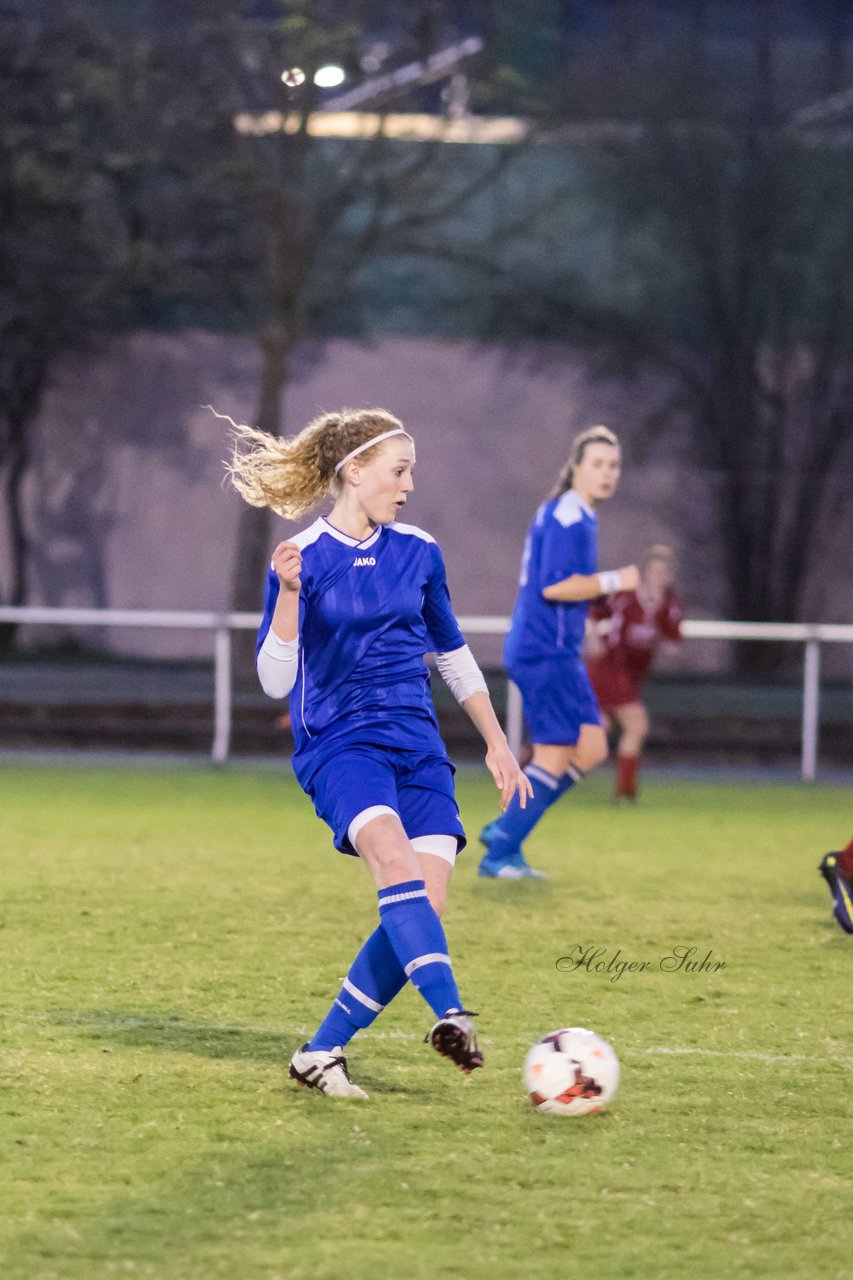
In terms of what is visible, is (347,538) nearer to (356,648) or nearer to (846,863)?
(356,648)

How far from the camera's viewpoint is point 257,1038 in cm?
552

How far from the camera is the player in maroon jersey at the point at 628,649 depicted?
11.9 m

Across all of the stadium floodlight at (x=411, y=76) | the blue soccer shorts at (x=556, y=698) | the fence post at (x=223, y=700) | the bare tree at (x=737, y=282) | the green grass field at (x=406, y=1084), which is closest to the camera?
the green grass field at (x=406, y=1084)

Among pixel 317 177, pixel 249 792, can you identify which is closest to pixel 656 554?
pixel 249 792

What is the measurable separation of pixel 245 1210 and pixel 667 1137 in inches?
45.1

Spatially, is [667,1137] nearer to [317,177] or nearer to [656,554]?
[656,554]

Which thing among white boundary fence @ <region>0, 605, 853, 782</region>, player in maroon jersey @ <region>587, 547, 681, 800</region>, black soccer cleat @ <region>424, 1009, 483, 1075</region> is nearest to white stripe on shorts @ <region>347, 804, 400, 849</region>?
black soccer cleat @ <region>424, 1009, 483, 1075</region>

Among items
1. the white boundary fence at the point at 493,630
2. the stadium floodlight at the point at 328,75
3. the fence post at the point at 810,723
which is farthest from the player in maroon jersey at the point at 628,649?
the stadium floodlight at the point at 328,75

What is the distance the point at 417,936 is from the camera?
185 inches

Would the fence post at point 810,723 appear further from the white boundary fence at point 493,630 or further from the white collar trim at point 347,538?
the white collar trim at point 347,538

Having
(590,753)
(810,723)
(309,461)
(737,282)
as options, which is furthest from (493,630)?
(737,282)

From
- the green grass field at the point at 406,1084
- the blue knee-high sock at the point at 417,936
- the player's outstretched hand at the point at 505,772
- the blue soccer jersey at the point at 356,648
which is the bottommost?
the green grass field at the point at 406,1084

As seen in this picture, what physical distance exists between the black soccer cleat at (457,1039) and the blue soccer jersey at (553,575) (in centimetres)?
409

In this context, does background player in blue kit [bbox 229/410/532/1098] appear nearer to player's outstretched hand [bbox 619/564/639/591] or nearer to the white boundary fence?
player's outstretched hand [bbox 619/564/639/591]
